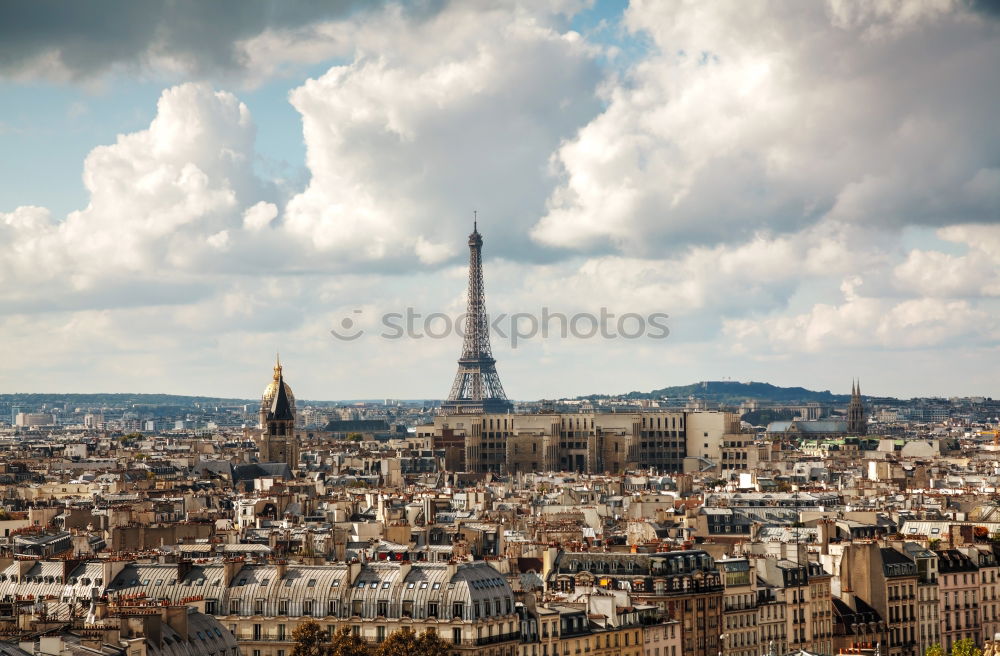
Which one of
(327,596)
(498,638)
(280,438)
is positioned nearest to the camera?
(498,638)

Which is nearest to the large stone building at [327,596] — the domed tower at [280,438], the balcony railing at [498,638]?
the balcony railing at [498,638]

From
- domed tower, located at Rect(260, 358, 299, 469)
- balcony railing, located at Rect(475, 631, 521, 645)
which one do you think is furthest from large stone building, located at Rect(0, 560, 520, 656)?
domed tower, located at Rect(260, 358, 299, 469)

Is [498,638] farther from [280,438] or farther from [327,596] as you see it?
[280,438]

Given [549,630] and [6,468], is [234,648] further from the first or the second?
[6,468]

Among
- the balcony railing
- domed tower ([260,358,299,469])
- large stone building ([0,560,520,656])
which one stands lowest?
the balcony railing

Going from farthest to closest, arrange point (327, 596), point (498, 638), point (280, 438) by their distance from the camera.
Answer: point (280, 438), point (327, 596), point (498, 638)

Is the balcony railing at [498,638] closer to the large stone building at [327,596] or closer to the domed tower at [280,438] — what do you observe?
the large stone building at [327,596]

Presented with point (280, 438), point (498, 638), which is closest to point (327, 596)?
point (498, 638)

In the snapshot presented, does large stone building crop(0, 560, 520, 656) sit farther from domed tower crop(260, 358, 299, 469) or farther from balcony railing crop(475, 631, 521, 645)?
domed tower crop(260, 358, 299, 469)

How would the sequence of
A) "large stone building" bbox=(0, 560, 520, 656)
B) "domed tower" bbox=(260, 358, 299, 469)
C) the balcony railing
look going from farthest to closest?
"domed tower" bbox=(260, 358, 299, 469) → "large stone building" bbox=(0, 560, 520, 656) → the balcony railing

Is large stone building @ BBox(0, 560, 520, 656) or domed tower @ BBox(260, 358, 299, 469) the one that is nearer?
large stone building @ BBox(0, 560, 520, 656)

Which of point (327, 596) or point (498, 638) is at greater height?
point (327, 596)
